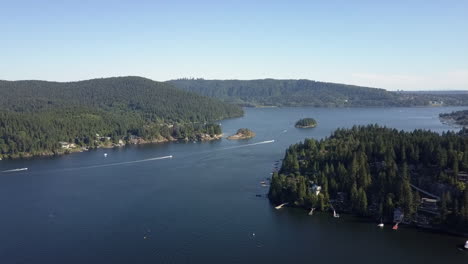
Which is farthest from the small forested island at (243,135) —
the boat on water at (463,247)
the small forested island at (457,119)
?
the boat on water at (463,247)

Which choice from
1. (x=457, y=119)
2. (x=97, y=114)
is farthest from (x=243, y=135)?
(x=457, y=119)

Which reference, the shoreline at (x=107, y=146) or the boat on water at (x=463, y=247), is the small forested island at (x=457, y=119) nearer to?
the shoreline at (x=107, y=146)

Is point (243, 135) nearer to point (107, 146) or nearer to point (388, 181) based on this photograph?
point (107, 146)

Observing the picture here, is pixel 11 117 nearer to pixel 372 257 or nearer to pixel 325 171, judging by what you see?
pixel 325 171

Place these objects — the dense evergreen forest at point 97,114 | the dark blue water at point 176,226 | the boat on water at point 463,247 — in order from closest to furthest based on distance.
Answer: the boat on water at point 463,247 → the dark blue water at point 176,226 → the dense evergreen forest at point 97,114

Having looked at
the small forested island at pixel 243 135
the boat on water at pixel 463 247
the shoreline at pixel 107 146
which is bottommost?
the boat on water at pixel 463 247

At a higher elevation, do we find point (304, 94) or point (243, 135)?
point (304, 94)

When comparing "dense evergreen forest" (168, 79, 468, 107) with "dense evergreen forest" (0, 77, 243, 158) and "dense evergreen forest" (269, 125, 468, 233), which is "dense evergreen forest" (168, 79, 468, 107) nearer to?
"dense evergreen forest" (0, 77, 243, 158)
